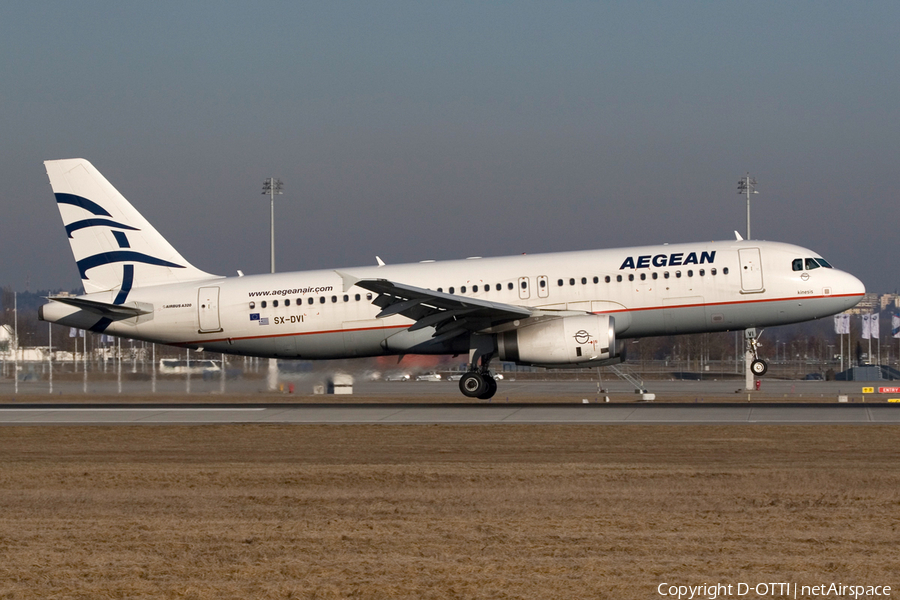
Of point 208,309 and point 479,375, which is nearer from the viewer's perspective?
point 479,375

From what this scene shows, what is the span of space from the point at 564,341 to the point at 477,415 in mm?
4187

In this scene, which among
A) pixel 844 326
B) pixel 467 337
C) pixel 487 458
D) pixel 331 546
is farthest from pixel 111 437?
pixel 844 326

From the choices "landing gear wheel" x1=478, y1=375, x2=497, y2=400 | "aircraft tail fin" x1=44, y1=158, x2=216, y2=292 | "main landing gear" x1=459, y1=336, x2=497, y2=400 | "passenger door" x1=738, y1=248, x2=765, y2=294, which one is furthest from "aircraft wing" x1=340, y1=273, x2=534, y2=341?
"aircraft tail fin" x1=44, y1=158, x2=216, y2=292

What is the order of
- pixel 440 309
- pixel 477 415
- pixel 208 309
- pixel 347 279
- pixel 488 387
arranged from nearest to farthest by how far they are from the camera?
pixel 477 415, pixel 347 279, pixel 440 309, pixel 488 387, pixel 208 309

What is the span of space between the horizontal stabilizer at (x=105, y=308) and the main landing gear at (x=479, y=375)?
Answer: 10.6 m

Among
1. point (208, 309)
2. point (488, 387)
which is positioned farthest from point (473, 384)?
point (208, 309)

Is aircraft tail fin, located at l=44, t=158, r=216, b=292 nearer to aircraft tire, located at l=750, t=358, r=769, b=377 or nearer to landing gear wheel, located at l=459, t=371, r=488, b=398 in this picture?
landing gear wheel, located at l=459, t=371, r=488, b=398

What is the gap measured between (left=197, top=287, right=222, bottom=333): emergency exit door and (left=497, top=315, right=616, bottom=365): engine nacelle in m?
9.64

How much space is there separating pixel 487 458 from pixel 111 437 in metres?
9.79

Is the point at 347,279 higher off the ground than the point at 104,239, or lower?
lower

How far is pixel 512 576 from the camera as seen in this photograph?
933cm

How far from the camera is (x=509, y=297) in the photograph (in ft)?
103

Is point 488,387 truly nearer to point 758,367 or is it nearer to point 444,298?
point 444,298

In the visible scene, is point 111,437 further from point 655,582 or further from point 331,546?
point 655,582
